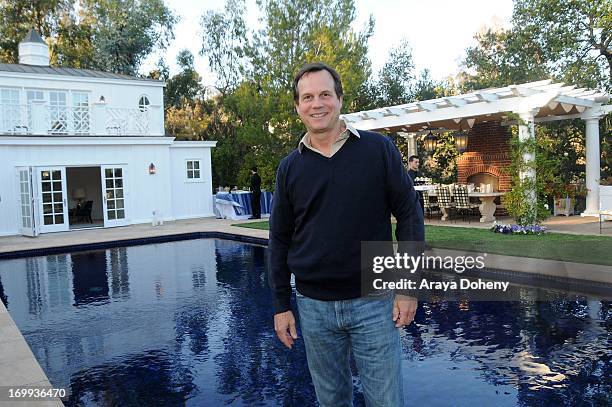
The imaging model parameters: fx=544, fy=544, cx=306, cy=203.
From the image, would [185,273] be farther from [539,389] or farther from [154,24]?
[154,24]

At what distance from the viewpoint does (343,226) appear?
2.18 metres

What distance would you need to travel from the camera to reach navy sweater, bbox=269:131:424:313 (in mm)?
2176

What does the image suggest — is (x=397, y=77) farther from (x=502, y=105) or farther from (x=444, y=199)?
(x=502, y=105)

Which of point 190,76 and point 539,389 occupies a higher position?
point 190,76

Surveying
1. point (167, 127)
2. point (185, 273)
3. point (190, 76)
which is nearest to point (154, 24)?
point (190, 76)

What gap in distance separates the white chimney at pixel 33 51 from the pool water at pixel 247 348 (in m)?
13.6

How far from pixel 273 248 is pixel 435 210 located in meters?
13.6

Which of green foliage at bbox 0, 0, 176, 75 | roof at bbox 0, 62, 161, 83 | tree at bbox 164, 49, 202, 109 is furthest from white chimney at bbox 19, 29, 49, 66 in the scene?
tree at bbox 164, 49, 202, 109

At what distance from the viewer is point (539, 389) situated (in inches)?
153

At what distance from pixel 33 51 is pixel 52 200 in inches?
273

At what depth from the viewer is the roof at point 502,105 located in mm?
11680

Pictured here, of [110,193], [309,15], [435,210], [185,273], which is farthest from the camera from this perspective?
[309,15]

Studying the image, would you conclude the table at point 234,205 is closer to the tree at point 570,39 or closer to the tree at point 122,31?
the tree at point 570,39

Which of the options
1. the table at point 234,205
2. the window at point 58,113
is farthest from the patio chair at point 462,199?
the window at point 58,113
